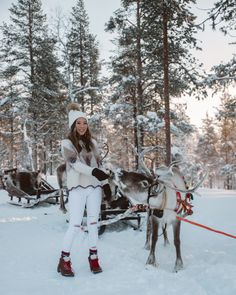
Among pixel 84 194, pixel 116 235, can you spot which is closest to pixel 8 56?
pixel 116 235

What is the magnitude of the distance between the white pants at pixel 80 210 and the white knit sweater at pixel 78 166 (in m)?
0.09

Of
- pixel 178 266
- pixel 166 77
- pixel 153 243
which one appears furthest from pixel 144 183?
pixel 166 77

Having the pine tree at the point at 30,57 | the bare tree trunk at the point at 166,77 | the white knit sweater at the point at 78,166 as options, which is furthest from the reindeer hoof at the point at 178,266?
the pine tree at the point at 30,57

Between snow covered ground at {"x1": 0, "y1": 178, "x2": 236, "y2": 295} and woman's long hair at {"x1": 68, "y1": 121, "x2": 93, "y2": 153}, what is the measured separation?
5.76 ft

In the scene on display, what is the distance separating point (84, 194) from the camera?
4.29m

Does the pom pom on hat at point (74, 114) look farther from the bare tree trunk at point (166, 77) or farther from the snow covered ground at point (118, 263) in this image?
the bare tree trunk at point (166, 77)

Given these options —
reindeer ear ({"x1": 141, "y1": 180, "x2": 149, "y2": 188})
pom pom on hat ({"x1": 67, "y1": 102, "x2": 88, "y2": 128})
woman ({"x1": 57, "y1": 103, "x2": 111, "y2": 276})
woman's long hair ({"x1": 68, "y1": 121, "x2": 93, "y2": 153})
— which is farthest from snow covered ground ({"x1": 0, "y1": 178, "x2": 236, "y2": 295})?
pom pom on hat ({"x1": 67, "y1": 102, "x2": 88, "y2": 128})

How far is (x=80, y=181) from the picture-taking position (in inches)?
167

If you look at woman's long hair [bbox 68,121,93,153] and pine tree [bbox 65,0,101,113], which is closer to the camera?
woman's long hair [bbox 68,121,93,153]

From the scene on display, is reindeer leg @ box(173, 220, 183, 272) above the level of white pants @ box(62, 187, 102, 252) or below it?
below

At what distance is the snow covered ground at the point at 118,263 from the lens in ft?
12.3

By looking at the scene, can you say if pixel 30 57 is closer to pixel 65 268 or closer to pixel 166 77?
pixel 166 77

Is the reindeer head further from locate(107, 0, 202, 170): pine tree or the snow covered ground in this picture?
locate(107, 0, 202, 170): pine tree

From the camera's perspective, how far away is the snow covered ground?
3762mm
